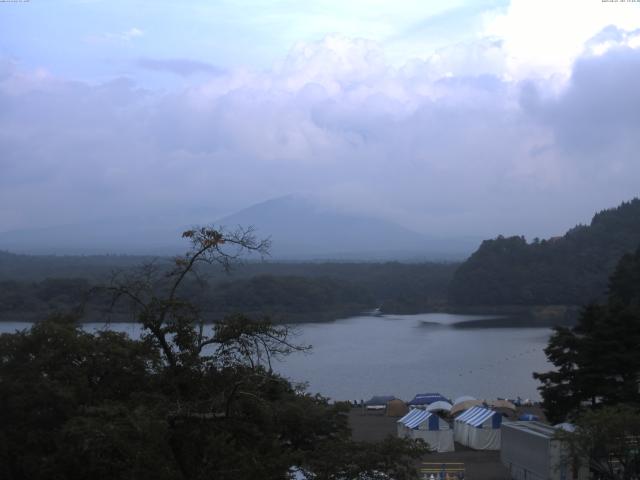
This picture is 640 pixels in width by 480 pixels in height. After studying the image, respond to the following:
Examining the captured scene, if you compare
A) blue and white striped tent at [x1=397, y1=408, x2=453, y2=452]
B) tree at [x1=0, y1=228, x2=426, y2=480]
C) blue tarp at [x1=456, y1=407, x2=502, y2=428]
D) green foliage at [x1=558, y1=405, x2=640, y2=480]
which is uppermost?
tree at [x1=0, y1=228, x2=426, y2=480]

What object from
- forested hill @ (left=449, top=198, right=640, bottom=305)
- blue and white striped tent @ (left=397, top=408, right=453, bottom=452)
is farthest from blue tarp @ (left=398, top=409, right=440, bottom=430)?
forested hill @ (left=449, top=198, right=640, bottom=305)

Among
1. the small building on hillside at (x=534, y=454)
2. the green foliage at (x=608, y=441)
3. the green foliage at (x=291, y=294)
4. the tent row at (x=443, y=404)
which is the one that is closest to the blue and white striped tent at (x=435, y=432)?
the small building on hillside at (x=534, y=454)

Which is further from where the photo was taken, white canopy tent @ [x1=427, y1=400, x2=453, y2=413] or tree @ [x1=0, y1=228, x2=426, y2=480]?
white canopy tent @ [x1=427, y1=400, x2=453, y2=413]

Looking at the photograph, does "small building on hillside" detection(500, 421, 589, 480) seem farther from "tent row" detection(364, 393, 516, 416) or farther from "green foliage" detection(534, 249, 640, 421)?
"tent row" detection(364, 393, 516, 416)

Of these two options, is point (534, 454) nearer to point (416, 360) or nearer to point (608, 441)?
point (608, 441)

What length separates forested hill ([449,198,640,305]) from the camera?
49.8 meters

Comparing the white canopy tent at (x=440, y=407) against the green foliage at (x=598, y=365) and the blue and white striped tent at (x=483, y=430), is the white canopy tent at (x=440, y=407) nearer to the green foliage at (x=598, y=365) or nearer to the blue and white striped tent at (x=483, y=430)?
the blue and white striped tent at (x=483, y=430)

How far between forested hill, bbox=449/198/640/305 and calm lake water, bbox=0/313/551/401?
11264 mm

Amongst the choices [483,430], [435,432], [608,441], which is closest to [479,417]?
[483,430]

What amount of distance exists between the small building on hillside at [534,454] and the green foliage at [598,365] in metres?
0.96

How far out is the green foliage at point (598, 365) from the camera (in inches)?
441

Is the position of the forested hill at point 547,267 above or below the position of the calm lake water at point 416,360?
above

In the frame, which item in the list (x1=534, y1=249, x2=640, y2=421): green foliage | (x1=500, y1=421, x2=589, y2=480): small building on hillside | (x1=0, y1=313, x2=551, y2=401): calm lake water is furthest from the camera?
(x1=0, y1=313, x2=551, y2=401): calm lake water

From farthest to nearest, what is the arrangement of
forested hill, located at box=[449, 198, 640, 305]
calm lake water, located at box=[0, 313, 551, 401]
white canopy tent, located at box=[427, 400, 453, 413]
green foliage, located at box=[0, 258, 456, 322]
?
forested hill, located at box=[449, 198, 640, 305] → green foliage, located at box=[0, 258, 456, 322] → calm lake water, located at box=[0, 313, 551, 401] → white canopy tent, located at box=[427, 400, 453, 413]
